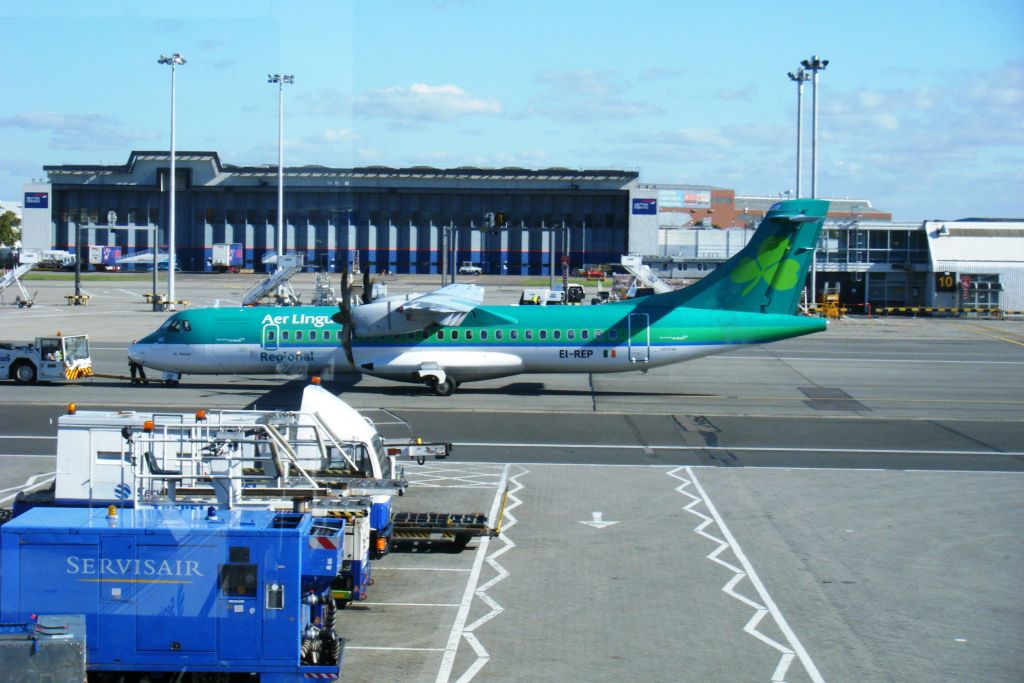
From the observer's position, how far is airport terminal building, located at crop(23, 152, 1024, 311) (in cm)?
6694

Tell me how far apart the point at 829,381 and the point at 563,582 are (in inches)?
1128

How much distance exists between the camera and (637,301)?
37.9 metres

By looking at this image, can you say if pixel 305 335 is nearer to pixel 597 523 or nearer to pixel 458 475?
pixel 458 475

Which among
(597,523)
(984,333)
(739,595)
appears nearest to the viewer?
(739,595)

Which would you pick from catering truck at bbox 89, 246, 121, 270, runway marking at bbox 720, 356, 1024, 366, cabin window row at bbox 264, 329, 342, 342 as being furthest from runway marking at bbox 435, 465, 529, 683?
catering truck at bbox 89, 246, 121, 270

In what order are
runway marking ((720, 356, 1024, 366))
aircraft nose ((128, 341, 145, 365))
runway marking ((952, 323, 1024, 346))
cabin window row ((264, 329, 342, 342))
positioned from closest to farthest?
cabin window row ((264, 329, 342, 342)) → aircraft nose ((128, 341, 145, 365)) → runway marking ((720, 356, 1024, 366)) → runway marking ((952, 323, 1024, 346))

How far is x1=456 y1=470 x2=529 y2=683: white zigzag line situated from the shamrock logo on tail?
17374 mm

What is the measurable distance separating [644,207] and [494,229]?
163ft

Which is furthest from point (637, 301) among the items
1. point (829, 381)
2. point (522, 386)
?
point (829, 381)

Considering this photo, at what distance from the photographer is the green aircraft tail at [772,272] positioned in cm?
3772

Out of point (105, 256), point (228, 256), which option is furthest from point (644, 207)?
point (105, 256)

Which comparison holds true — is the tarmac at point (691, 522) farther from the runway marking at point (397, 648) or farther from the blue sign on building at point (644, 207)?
the blue sign on building at point (644, 207)

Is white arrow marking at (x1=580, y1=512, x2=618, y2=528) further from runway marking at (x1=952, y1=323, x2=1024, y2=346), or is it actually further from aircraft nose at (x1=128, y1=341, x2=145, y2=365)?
runway marking at (x1=952, y1=323, x2=1024, y2=346)

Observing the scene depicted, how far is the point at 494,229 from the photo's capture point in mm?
65375
